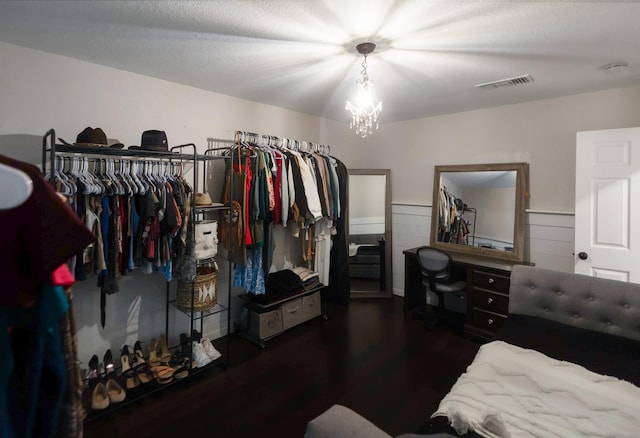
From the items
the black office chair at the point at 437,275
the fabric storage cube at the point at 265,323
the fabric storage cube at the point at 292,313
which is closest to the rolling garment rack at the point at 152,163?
the fabric storage cube at the point at 265,323

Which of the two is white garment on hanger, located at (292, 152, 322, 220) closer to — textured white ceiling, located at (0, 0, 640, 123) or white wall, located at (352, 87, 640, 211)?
textured white ceiling, located at (0, 0, 640, 123)

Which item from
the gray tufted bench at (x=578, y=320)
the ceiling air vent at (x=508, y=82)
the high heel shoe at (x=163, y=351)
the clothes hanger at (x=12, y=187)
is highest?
the ceiling air vent at (x=508, y=82)

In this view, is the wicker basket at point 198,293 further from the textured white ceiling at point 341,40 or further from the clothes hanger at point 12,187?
the clothes hanger at point 12,187

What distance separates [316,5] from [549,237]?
304 cm

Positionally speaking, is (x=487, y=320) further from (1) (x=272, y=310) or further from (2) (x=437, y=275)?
(1) (x=272, y=310)

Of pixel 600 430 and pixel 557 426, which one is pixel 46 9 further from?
pixel 600 430

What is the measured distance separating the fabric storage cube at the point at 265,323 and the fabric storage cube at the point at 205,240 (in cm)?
84

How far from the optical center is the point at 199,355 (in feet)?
8.18

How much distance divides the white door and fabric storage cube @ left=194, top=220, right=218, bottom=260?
3066 millimetres

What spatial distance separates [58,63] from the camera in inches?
84.4

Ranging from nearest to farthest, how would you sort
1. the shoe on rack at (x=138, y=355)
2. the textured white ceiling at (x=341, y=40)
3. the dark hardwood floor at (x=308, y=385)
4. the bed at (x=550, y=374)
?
the bed at (x=550, y=374) < the textured white ceiling at (x=341, y=40) < the dark hardwood floor at (x=308, y=385) < the shoe on rack at (x=138, y=355)

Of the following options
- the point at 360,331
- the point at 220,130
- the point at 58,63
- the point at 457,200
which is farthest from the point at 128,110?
the point at 457,200

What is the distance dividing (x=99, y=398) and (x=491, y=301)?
126 inches

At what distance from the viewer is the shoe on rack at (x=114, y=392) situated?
6.73ft
